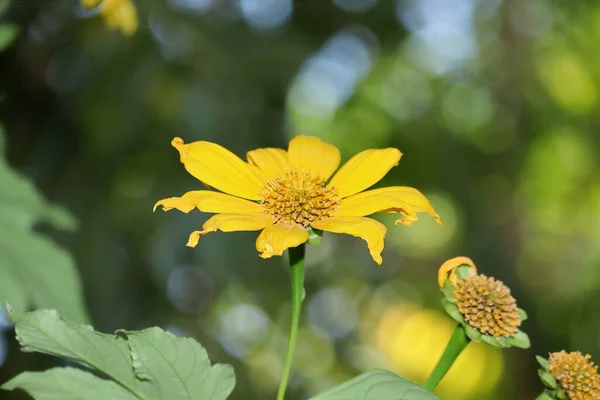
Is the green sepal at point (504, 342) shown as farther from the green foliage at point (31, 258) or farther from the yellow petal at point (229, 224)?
the green foliage at point (31, 258)

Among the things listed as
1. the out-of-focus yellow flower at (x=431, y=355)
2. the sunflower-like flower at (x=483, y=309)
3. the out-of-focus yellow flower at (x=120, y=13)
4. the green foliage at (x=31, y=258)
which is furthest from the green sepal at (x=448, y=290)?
the out-of-focus yellow flower at (x=431, y=355)

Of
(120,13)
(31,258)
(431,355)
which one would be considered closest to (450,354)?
(31,258)

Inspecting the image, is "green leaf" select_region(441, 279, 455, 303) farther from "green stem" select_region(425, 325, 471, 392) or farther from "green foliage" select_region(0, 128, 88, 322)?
"green foliage" select_region(0, 128, 88, 322)

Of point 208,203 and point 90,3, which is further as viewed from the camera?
point 90,3

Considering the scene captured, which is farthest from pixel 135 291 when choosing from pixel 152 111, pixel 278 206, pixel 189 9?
pixel 278 206

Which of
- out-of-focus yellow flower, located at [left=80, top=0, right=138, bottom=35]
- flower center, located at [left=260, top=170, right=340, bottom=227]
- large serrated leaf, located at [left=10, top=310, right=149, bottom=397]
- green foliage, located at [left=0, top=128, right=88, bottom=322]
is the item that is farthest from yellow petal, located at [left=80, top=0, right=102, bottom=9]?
large serrated leaf, located at [left=10, top=310, right=149, bottom=397]

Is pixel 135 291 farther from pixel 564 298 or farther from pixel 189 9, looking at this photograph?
pixel 564 298

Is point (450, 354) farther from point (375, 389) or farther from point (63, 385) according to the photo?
point (63, 385)
